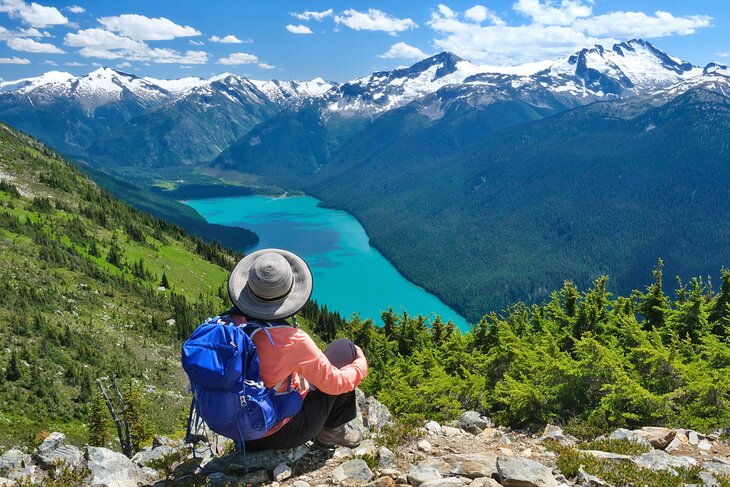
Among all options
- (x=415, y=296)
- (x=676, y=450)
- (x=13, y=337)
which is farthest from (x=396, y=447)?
(x=415, y=296)

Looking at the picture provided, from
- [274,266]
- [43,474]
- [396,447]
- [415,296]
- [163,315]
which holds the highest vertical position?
[274,266]

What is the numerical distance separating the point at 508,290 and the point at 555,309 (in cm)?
17751

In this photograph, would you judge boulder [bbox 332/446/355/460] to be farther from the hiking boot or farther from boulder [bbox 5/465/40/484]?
boulder [bbox 5/465/40/484]

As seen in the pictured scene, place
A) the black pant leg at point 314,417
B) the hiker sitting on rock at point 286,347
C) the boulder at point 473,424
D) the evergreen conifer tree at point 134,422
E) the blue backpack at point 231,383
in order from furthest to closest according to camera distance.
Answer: the evergreen conifer tree at point 134,422 → the boulder at point 473,424 → the black pant leg at point 314,417 → the hiker sitting on rock at point 286,347 → the blue backpack at point 231,383

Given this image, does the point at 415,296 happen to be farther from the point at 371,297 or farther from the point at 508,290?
the point at 508,290

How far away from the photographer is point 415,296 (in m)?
185

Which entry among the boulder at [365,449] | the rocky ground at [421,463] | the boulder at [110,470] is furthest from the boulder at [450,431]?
the boulder at [110,470]

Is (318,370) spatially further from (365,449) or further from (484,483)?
(484,483)

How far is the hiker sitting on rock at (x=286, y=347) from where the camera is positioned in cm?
743

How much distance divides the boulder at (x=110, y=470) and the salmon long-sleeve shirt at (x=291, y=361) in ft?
10.4

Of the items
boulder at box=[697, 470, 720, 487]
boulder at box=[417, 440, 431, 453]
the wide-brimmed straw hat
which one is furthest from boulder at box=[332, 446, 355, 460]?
boulder at box=[697, 470, 720, 487]

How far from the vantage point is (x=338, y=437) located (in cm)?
954

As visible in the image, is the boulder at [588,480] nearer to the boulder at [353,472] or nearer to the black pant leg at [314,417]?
the boulder at [353,472]

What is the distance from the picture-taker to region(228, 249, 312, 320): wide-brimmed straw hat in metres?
7.31
